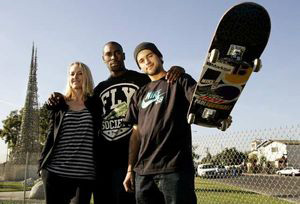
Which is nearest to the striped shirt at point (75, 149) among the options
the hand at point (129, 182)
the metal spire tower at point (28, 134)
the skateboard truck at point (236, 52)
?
the hand at point (129, 182)

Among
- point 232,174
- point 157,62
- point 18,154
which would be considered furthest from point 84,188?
point 18,154

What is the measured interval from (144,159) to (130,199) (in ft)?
2.19

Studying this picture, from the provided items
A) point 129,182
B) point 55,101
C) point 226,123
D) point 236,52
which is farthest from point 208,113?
point 55,101

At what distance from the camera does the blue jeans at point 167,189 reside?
2170 millimetres

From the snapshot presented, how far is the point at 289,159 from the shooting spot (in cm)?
469

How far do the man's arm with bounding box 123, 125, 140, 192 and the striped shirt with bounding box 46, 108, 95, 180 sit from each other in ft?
1.10

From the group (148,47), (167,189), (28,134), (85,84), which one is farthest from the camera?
(28,134)

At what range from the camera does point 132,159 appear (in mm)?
2701

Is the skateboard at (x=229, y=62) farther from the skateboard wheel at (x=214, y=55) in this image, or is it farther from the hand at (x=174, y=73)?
the hand at (x=174, y=73)

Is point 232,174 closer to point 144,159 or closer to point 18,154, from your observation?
point 144,159

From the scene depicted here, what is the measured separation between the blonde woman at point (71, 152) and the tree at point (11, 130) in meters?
48.7

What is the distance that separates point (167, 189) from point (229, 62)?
1.07 meters

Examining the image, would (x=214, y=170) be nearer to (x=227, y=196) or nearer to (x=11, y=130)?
(x=227, y=196)

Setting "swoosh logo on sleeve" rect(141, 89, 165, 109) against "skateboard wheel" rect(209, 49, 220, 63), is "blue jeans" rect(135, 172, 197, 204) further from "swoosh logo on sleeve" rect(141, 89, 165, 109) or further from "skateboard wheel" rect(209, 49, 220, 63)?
"skateboard wheel" rect(209, 49, 220, 63)
